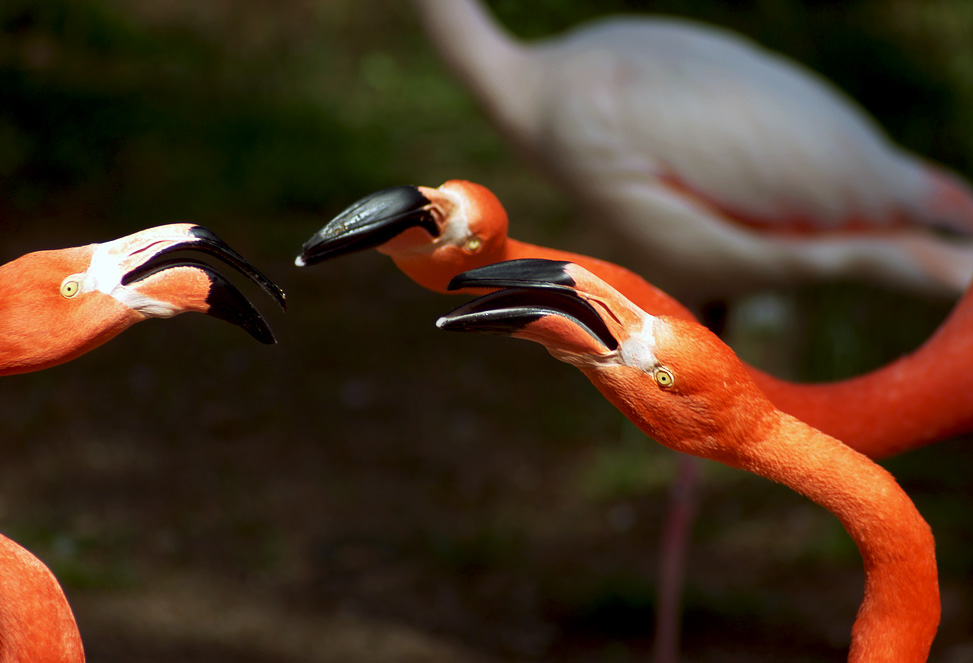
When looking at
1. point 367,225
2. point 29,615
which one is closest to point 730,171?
point 367,225

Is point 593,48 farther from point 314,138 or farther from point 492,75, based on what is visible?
point 314,138

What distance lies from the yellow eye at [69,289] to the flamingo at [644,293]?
25cm

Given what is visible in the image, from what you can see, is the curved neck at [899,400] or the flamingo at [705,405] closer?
the flamingo at [705,405]

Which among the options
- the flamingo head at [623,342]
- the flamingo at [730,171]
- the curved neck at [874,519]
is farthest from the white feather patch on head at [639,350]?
the flamingo at [730,171]

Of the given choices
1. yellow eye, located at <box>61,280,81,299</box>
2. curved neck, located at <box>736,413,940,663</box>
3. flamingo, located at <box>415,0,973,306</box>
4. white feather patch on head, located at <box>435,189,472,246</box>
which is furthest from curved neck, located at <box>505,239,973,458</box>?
flamingo, located at <box>415,0,973,306</box>

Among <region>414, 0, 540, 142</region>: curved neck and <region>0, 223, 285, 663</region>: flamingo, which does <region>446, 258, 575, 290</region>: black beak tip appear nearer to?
<region>0, 223, 285, 663</region>: flamingo

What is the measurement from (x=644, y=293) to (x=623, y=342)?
32 centimetres

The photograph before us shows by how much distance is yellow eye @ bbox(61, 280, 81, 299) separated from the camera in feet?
4.04

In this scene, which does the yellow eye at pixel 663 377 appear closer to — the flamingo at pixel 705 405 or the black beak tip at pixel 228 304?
the flamingo at pixel 705 405

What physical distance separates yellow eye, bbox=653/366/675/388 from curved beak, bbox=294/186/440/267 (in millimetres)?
369

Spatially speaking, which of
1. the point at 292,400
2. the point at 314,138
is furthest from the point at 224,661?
the point at 314,138

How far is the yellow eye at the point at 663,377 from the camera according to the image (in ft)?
3.89

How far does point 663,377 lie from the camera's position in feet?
3.90

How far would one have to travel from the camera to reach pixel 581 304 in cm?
119
